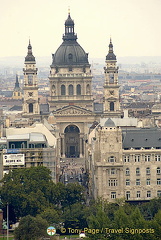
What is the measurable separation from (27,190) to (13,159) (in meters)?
9.70

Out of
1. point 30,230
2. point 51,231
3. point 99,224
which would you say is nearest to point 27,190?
point 51,231

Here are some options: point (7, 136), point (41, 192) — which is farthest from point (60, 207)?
point (7, 136)

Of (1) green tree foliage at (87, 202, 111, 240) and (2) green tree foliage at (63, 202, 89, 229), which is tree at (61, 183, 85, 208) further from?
(1) green tree foliage at (87, 202, 111, 240)

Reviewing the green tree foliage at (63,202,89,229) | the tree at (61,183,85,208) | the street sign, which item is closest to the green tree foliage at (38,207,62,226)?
the green tree foliage at (63,202,89,229)

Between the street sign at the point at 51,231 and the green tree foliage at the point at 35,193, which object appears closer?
the street sign at the point at 51,231

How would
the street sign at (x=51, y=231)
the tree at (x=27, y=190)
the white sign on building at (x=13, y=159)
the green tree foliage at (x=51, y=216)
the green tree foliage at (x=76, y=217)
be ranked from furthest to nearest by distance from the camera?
1. the white sign on building at (x=13, y=159)
2. the tree at (x=27, y=190)
3. the green tree foliage at (x=76, y=217)
4. the green tree foliage at (x=51, y=216)
5. the street sign at (x=51, y=231)

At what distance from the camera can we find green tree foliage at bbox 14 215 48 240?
380 feet

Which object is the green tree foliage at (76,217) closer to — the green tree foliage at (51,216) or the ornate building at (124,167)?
the green tree foliage at (51,216)

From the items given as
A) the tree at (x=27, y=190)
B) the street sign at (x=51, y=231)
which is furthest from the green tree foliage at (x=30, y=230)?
the tree at (x=27, y=190)

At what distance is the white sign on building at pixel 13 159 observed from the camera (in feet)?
460

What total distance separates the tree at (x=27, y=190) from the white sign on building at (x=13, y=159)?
3646mm

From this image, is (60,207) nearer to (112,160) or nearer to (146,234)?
(112,160)

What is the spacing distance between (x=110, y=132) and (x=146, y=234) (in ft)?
A: 104

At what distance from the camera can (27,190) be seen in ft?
432
